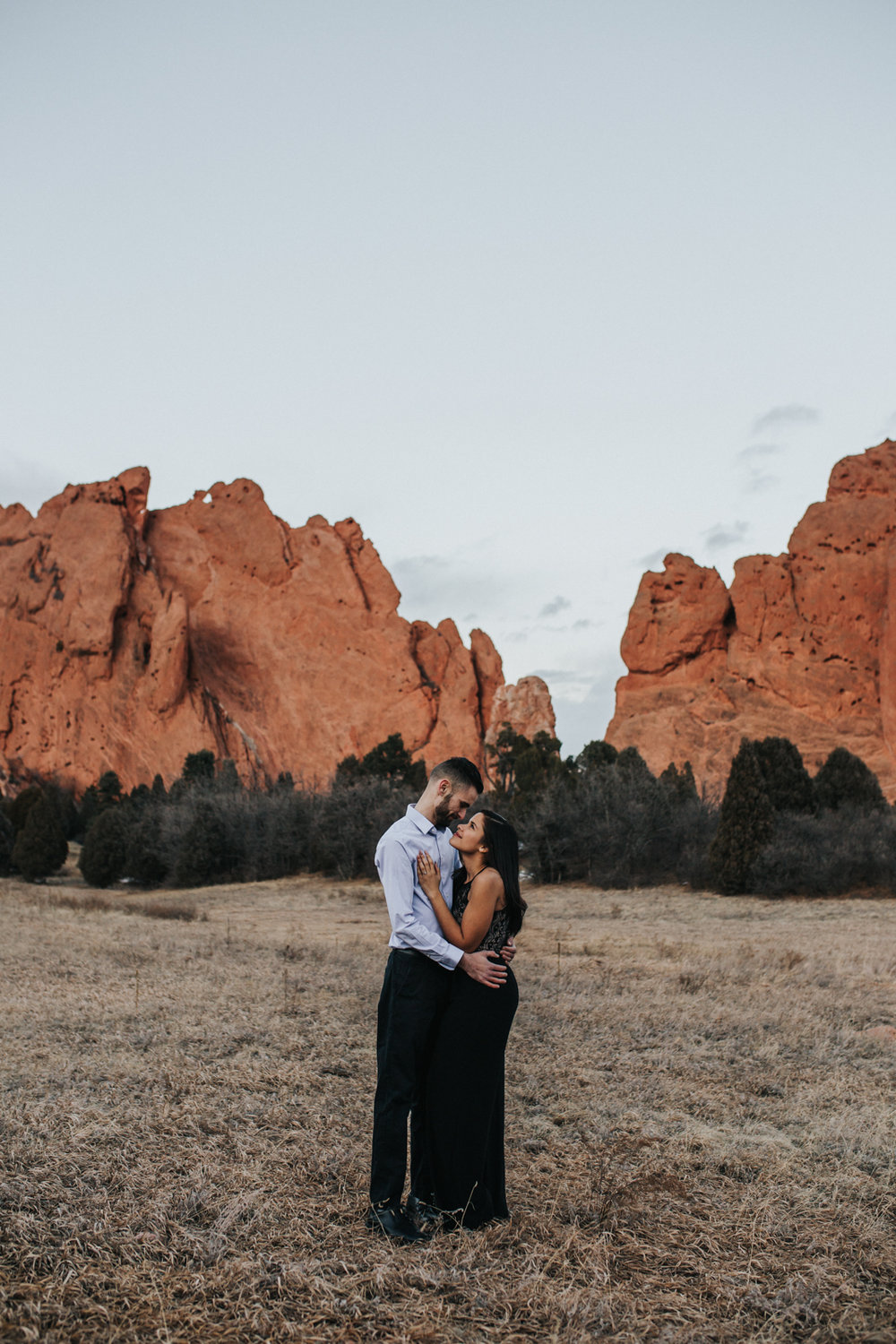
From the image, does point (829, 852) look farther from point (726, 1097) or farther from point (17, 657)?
point (17, 657)

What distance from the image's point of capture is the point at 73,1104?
474 centimetres

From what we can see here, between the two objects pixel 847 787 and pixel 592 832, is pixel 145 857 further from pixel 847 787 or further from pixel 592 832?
pixel 847 787

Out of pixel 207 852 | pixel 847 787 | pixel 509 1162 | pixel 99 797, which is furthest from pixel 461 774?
pixel 99 797

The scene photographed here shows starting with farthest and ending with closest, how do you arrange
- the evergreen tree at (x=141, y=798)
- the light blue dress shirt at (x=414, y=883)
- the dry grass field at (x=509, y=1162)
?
the evergreen tree at (x=141, y=798), the light blue dress shirt at (x=414, y=883), the dry grass field at (x=509, y=1162)

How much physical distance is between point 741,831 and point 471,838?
61.1 ft

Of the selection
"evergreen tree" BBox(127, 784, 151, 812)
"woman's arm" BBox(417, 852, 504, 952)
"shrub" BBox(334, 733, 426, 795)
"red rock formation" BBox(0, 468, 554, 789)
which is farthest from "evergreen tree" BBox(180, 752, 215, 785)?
"woman's arm" BBox(417, 852, 504, 952)

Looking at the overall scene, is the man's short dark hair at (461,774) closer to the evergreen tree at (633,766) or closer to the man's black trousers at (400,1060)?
the man's black trousers at (400,1060)

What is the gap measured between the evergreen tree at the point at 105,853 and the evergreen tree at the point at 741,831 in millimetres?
18527

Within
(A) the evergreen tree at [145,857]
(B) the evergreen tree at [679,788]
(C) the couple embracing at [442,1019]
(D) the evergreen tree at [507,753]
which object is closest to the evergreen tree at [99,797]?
(A) the evergreen tree at [145,857]

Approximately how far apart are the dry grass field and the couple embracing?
0.68 feet

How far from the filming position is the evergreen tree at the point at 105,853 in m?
28.3

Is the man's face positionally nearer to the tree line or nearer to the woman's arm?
the woman's arm

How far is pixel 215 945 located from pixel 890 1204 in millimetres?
9140

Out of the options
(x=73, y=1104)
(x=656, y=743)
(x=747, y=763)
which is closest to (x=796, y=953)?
(x=73, y=1104)
